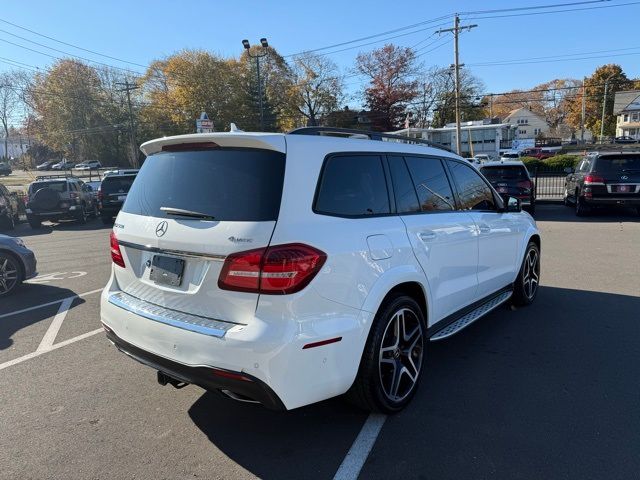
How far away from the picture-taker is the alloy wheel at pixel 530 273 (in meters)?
5.67

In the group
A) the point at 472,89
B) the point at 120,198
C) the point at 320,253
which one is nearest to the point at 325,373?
the point at 320,253

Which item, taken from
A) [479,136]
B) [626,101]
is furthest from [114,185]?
[626,101]

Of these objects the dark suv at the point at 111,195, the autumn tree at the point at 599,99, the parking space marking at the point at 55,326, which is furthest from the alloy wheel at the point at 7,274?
the autumn tree at the point at 599,99

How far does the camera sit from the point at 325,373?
2666mm

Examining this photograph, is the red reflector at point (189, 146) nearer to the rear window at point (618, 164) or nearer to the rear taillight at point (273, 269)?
the rear taillight at point (273, 269)

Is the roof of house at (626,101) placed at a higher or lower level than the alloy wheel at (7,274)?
higher

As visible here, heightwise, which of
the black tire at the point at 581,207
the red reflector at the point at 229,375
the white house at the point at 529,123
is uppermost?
the white house at the point at 529,123

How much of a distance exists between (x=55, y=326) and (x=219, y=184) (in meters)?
3.78

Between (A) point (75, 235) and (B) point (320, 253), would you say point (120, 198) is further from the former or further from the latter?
(B) point (320, 253)

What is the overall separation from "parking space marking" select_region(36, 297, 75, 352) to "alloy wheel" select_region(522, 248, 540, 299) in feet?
17.5

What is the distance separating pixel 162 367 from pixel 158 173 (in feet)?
4.35

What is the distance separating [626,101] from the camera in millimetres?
83188

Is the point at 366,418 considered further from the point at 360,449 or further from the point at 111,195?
the point at 111,195

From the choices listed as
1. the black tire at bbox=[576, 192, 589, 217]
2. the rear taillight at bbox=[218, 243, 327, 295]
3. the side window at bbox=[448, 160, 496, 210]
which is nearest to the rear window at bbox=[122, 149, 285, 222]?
the rear taillight at bbox=[218, 243, 327, 295]
